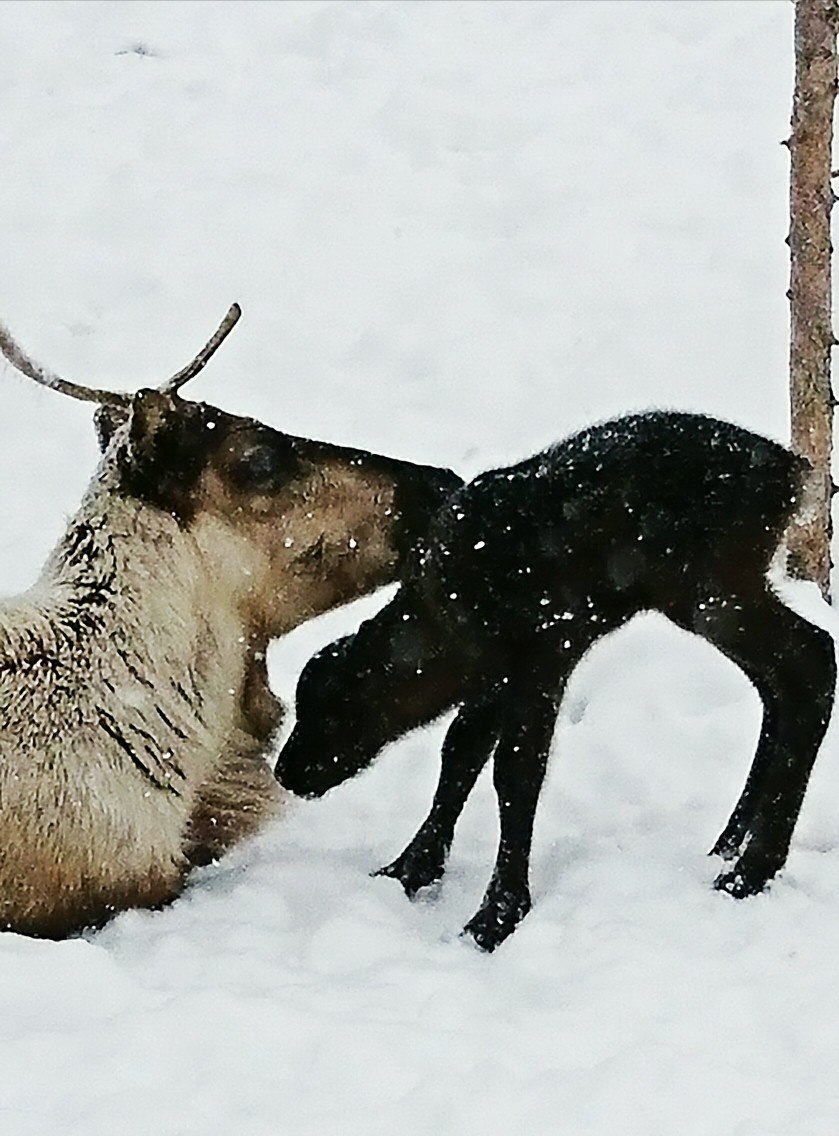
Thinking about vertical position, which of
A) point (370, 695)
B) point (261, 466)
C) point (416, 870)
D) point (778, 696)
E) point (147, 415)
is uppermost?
point (147, 415)

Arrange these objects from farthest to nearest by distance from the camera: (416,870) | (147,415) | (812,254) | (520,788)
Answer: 1. (812,254)
2. (416,870)
3. (520,788)
4. (147,415)

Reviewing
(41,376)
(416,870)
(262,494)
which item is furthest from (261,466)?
(416,870)

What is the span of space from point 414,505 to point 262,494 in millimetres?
427

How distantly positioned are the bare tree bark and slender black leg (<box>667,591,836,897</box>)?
149 centimetres

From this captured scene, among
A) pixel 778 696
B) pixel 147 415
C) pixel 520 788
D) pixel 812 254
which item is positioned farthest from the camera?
pixel 812 254

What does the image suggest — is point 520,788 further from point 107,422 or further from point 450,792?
point 107,422

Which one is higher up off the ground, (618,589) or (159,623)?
(618,589)

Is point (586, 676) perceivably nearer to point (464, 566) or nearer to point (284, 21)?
point (464, 566)

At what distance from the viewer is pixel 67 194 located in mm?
8617

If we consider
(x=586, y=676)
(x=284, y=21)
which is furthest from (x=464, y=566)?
(x=284, y=21)

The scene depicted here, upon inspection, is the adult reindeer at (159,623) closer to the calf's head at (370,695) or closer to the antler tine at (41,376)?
the antler tine at (41,376)

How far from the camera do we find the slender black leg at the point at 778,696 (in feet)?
13.8

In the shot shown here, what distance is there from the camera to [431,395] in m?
7.41

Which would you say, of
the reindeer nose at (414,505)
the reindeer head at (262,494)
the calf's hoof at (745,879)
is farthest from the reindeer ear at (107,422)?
the calf's hoof at (745,879)
